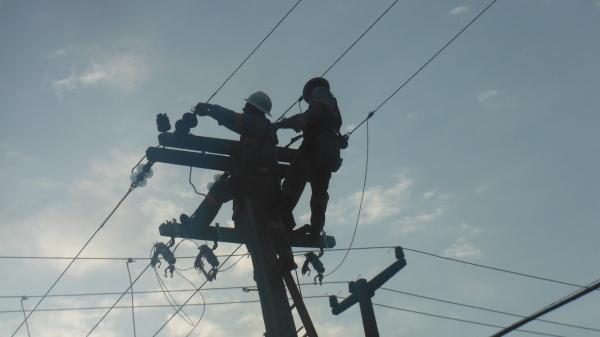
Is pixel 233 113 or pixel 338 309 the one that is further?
pixel 233 113

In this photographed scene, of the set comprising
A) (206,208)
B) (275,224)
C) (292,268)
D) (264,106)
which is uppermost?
(264,106)

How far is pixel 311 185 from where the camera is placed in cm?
898

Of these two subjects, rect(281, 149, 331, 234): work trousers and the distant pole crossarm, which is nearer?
the distant pole crossarm

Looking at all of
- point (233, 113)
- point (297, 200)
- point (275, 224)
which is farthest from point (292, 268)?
point (233, 113)

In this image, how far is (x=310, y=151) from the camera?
29.0 ft

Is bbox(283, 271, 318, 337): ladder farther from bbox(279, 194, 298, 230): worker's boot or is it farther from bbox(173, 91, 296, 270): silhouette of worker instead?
bbox(279, 194, 298, 230): worker's boot

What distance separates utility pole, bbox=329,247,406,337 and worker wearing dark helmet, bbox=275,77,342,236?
1582mm

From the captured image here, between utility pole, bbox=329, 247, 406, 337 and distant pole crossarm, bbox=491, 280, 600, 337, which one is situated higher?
utility pole, bbox=329, 247, 406, 337

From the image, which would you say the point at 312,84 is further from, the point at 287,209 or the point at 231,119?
the point at 287,209

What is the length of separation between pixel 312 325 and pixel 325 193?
200 cm

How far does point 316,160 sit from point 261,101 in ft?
4.33

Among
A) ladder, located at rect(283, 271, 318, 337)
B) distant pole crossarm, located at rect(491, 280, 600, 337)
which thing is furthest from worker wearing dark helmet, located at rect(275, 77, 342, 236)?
distant pole crossarm, located at rect(491, 280, 600, 337)

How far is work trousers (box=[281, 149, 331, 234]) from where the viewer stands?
868cm

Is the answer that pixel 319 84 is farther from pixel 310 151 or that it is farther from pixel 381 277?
pixel 381 277
